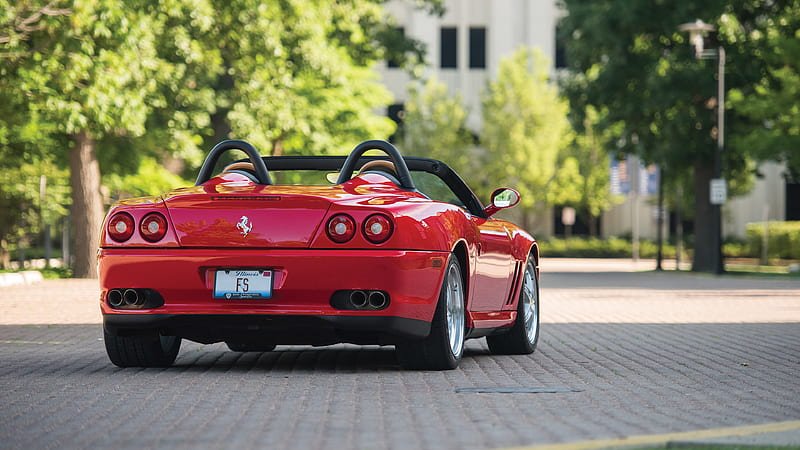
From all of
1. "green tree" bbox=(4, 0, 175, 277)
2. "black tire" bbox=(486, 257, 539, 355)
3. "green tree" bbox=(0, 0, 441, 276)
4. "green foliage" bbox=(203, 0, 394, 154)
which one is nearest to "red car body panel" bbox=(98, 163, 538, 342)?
"black tire" bbox=(486, 257, 539, 355)

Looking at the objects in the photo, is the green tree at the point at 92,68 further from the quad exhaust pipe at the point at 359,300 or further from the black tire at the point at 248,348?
the quad exhaust pipe at the point at 359,300

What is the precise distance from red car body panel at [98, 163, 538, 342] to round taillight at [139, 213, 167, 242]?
1.3 inches

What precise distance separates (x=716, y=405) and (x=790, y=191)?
6805 cm

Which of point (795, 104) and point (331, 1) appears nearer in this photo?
point (331, 1)

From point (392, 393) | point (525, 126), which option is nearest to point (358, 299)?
point (392, 393)

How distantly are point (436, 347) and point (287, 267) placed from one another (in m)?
1.17

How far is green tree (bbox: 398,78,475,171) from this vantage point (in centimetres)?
7562

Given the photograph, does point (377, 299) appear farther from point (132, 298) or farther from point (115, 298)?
point (115, 298)

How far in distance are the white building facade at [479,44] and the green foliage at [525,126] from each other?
2829 millimetres

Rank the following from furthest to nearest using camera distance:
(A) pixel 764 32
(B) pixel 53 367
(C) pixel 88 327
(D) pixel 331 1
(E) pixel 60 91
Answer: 1. (A) pixel 764 32
2. (D) pixel 331 1
3. (E) pixel 60 91
4. (C) pixel 88 327
5. (B) pixel 53 367

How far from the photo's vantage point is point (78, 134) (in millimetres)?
33812

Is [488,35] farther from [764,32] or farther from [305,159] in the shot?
[305,159]

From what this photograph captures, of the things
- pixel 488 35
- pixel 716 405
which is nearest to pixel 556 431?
pixel 716 405

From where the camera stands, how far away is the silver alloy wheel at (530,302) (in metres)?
12.8
